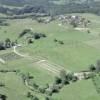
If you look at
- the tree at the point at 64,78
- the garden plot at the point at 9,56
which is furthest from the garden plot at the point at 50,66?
the garden plot at the point at 9,56

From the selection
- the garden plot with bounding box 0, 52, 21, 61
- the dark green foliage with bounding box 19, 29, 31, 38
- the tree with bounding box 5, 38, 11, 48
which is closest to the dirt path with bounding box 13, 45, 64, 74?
the garden plot with bounding box 0, 52, 21, 61

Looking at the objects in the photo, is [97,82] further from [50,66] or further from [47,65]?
[47,65]

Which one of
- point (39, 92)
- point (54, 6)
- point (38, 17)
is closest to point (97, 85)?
point (39, 92)

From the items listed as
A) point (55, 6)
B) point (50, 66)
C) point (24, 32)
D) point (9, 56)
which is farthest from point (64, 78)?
point (55, 6)

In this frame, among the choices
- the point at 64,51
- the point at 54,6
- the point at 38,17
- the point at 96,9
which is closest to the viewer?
the point at 64,51

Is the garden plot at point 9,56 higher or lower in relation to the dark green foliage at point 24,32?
higher

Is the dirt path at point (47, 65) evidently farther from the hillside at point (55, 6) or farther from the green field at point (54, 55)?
the hillside at point (55, 6)

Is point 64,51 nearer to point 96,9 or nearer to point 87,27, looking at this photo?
point 87,27

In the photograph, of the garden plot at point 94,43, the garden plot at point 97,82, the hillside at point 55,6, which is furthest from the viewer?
the hillside at point 55,6
